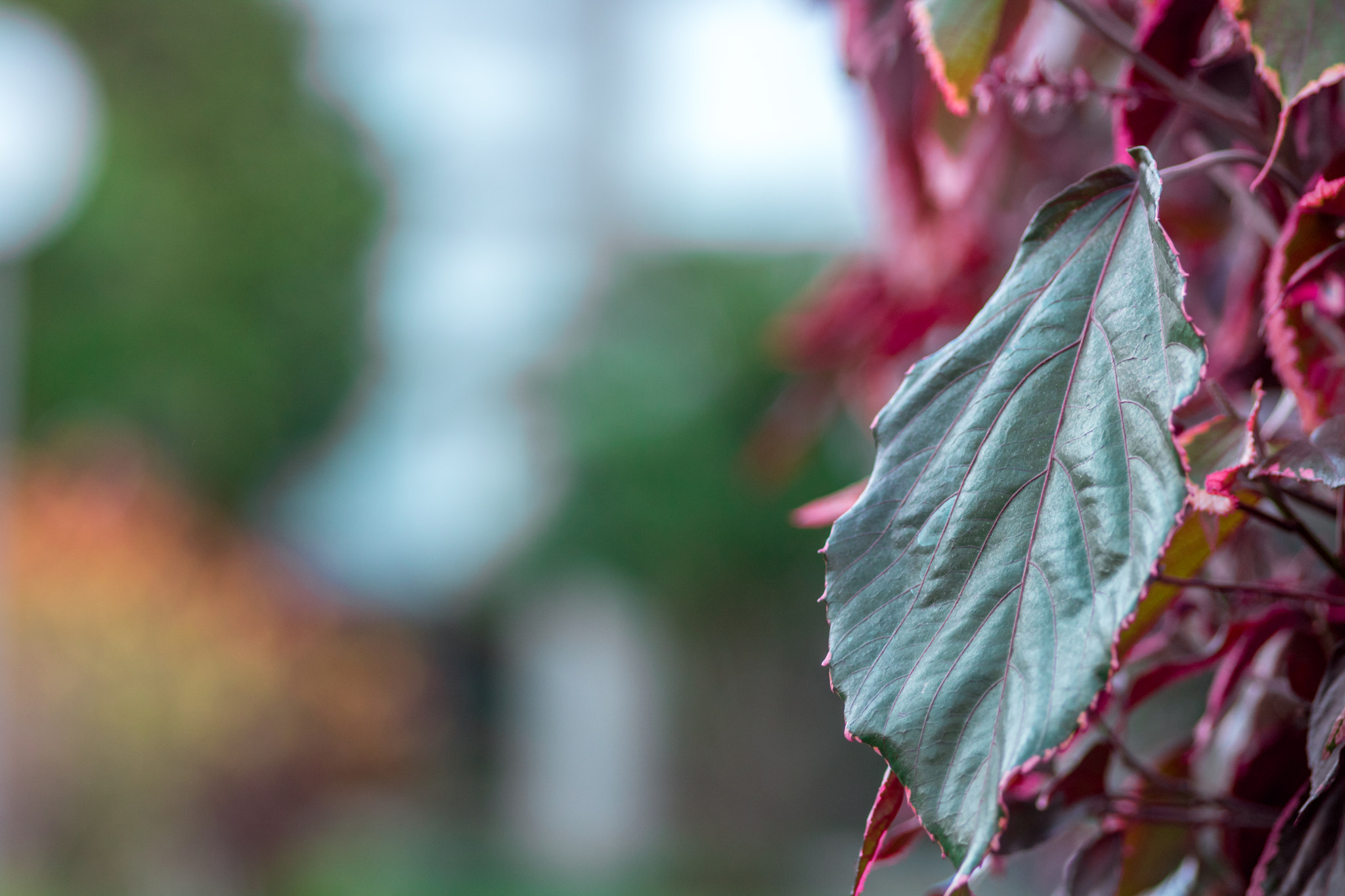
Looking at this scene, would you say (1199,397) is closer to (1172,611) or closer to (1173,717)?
(1172,611)

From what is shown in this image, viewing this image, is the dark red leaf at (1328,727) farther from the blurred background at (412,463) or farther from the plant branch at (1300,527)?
the blurred background at (412,463)

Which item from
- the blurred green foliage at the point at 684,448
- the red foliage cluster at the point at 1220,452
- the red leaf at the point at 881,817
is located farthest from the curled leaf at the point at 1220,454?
the blurred green foliage at the point at 684,448

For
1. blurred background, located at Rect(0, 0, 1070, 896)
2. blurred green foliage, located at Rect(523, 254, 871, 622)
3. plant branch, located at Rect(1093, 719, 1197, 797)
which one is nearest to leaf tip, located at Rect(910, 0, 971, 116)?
plant branch, located at Rect(1093, 719, 1197, 797)

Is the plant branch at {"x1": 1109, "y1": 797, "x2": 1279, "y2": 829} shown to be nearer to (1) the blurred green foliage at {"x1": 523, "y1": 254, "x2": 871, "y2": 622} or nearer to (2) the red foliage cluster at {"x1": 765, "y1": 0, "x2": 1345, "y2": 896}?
(2) the red foliage cluster at {"x1": 765, "y1": 0, "x2": 1345, "y2": 896}

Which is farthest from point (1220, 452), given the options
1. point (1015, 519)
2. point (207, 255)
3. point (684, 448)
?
point (207, 255)

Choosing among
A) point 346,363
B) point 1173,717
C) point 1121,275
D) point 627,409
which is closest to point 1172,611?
point 1121,275
